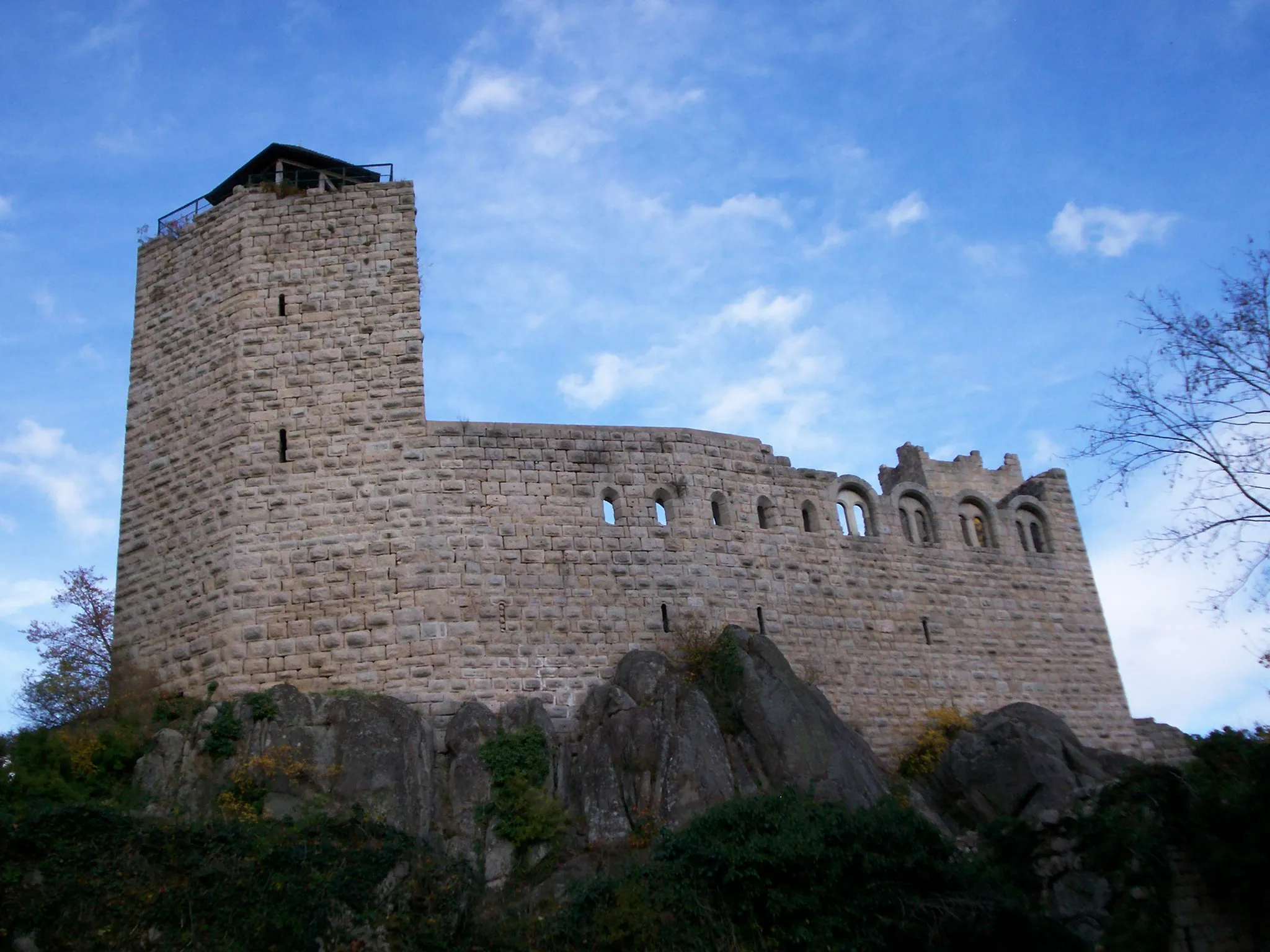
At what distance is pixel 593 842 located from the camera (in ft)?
56.4

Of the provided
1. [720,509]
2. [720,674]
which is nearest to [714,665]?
[720,674]

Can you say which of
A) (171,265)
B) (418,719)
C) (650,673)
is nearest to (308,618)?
(418,719)

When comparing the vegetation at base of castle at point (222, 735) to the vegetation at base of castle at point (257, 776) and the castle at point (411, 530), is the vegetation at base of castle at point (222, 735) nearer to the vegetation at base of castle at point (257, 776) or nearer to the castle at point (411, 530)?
the vegetation at base of castle at point (257, 776)

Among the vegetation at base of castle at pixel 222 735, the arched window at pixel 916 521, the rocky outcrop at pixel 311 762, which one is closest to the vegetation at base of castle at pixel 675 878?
the rocky outcrop at pixel 311 762

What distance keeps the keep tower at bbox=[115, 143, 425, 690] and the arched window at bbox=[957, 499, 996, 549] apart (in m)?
11.8

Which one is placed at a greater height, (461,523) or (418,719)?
(461,523)

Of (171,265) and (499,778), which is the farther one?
(171,265)

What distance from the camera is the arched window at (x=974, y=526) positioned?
25812mm

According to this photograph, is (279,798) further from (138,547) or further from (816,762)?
(816,762)

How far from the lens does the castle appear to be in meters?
19.7

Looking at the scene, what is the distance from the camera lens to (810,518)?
78.4 feet

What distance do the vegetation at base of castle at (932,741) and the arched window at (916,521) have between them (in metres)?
3.66

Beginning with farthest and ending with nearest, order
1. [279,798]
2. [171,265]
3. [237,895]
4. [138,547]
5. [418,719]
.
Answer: [171,265] < [138,547] < [418,719] < [279,798] < [237,895]

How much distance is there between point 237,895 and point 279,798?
3459 millimetres
